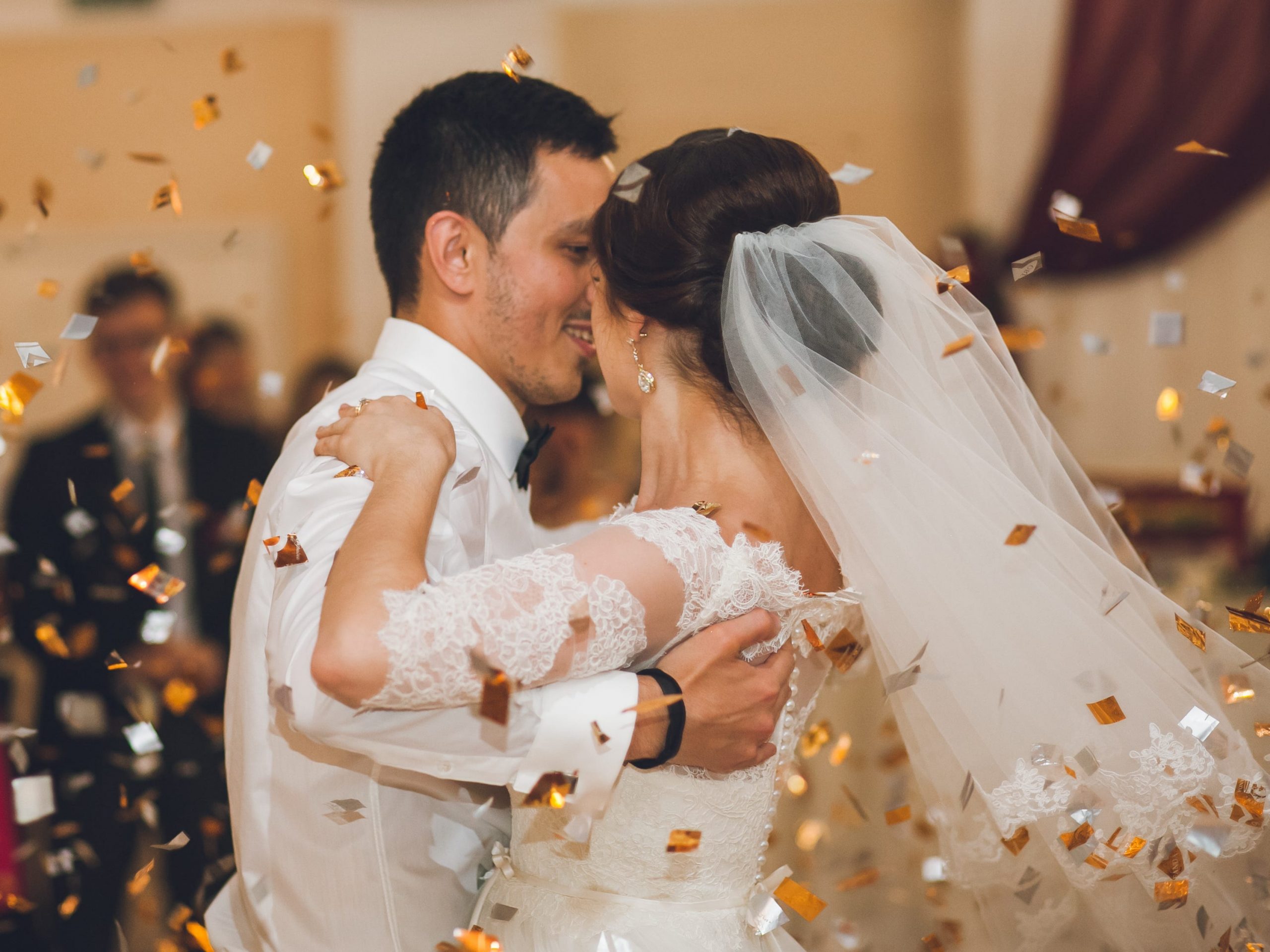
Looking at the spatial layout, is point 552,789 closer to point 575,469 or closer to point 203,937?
point 203,937

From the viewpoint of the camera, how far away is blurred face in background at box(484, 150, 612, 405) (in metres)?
1.90

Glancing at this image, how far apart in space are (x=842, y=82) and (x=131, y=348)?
342 cm

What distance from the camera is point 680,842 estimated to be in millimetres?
1463

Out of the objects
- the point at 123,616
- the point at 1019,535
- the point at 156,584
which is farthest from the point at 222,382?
the point at 1019,535

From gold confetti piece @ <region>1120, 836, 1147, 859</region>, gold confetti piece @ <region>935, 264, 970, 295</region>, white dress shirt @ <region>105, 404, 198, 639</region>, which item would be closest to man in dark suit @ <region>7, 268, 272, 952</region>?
white dress shirt @ <region>105, 404, 198, 639</region>

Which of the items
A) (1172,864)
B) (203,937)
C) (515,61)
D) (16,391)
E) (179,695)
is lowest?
(179,695)

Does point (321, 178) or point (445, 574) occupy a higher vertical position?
point (321, 178)

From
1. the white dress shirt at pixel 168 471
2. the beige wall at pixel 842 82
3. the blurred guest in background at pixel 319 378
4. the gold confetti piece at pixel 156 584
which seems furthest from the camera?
the beige wall at pixel 842 82

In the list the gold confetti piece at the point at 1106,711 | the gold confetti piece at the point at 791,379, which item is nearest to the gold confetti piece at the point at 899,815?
the gold confetti piece at the point at 1106,711

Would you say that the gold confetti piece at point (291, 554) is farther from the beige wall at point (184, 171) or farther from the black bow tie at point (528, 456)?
the beige wall at point (184, 171)

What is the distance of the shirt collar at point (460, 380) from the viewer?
181 cm

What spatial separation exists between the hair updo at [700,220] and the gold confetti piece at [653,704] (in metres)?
0.43

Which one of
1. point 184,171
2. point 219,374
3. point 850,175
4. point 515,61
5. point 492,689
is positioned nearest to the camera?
point 492,689

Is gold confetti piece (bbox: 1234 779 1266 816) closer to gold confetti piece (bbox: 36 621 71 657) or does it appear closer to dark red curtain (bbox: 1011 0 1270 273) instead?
gold confetti piece (bbox: 36 621 71 657)
